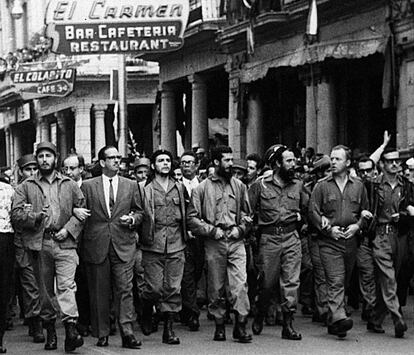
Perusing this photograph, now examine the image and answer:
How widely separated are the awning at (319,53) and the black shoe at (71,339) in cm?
978

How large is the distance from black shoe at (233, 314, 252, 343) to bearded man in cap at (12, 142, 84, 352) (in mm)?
1676

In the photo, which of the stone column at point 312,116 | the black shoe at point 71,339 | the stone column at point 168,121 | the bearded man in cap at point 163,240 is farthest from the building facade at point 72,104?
the black shoe at point 71,339

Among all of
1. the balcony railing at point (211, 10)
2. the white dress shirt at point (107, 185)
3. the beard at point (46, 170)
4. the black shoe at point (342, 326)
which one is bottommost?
the black shoe at point (342, 326)

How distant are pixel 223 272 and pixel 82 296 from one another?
1671 mm

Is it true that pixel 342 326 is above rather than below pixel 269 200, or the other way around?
below

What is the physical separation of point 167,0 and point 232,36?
3.93 metres

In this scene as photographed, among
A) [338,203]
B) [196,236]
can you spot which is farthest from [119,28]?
[338,203]

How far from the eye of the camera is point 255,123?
2489 centimetres

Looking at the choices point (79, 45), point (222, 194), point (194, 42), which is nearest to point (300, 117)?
point (194, 42)

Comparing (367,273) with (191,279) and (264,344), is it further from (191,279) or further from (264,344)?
(191,279)

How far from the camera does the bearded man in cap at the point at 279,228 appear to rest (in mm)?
11109

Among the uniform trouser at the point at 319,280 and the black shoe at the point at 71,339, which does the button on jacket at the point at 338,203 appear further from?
the black shoe at the point at 71,339

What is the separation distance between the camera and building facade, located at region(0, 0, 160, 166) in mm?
38594

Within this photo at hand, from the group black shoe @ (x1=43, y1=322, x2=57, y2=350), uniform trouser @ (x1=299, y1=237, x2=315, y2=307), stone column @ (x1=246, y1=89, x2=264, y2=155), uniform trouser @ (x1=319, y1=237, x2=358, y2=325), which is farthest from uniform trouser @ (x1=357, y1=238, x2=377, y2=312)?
stone column @ (x1=246, y1=89, x2=264, y2=155)
